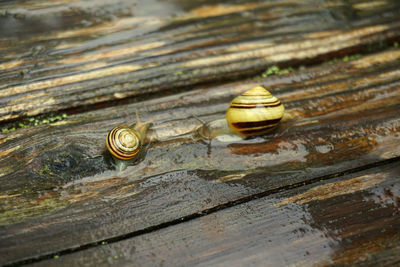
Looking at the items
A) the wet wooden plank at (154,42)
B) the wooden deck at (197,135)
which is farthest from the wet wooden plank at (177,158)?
the wet wooden plank at (154,42)

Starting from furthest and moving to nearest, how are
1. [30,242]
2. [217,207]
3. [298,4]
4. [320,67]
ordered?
1. [298,4]
2. [320,67]
3. [217,207]
4. [30,242]

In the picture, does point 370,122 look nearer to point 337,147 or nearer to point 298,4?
point 337,147

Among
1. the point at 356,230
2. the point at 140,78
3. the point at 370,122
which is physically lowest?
the point at 356,230

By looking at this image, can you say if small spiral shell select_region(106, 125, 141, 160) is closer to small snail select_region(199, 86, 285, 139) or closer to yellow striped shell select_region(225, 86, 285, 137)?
small snail select_region(199, 86, 285, 139)

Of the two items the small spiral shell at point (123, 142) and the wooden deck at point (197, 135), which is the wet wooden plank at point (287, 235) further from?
the small spiral shell at point (123, 142)

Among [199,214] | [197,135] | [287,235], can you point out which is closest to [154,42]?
[197,135]

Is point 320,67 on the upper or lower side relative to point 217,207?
upper

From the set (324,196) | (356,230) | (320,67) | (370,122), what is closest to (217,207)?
(324,196)
